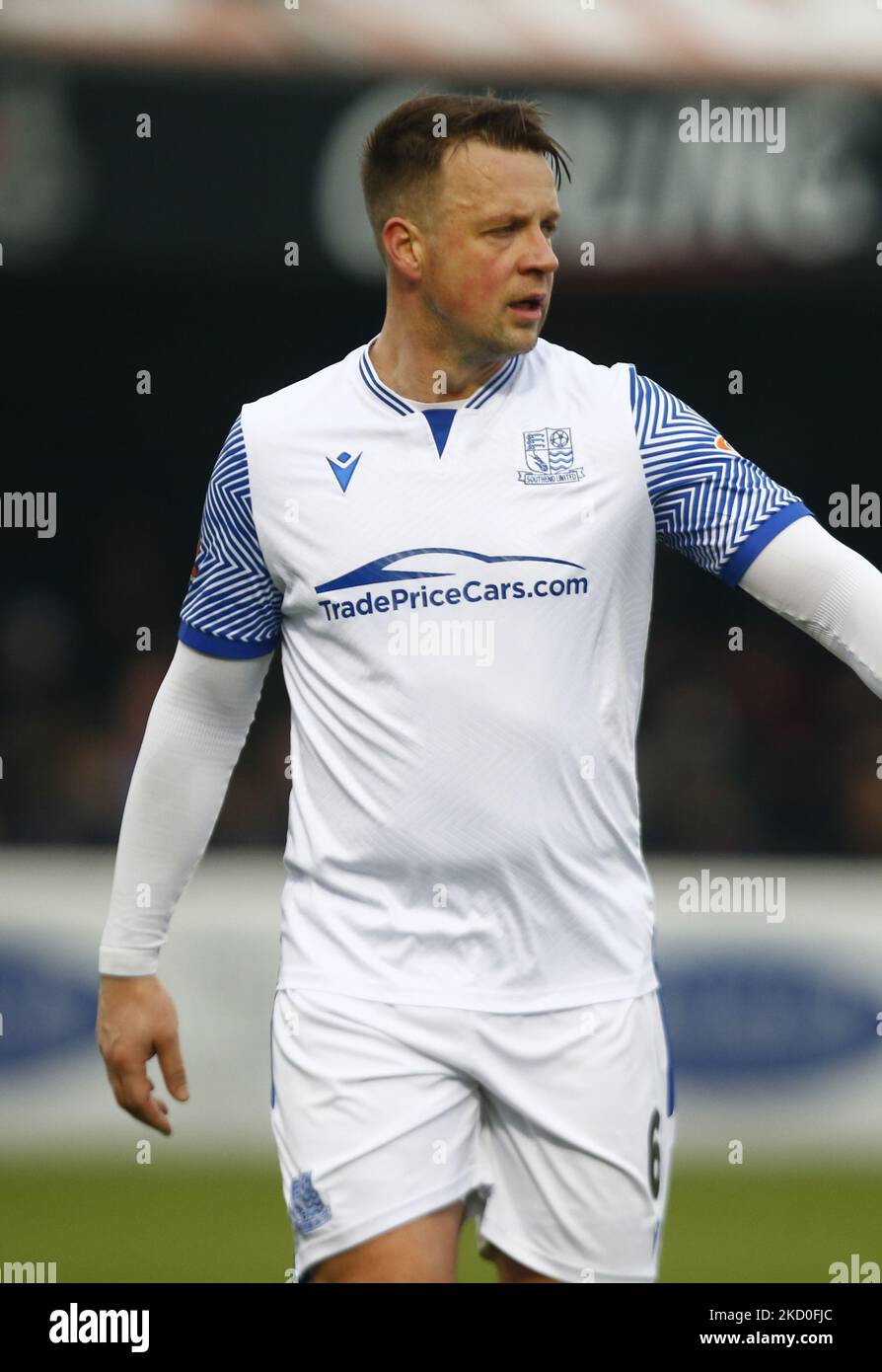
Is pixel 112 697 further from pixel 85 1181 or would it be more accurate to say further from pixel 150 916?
pixel 150 916

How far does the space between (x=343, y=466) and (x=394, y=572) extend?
0.23 meters

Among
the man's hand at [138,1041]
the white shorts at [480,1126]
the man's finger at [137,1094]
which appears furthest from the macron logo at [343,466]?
the man's finger at [137,1094]

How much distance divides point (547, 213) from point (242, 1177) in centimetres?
496

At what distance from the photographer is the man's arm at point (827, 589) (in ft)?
11.5

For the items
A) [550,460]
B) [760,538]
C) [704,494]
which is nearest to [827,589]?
[760,538]

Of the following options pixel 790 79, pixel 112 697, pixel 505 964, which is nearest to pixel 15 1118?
pixel 112 697

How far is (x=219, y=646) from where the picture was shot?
3955 millimetres

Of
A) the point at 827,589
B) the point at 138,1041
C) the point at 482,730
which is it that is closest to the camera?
the point at 827,589

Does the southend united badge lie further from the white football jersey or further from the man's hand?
the man's hand

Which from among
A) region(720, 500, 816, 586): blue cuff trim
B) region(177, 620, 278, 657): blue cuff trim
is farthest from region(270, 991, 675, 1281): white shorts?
region(720, 500, 816, 586): blue cuff trim

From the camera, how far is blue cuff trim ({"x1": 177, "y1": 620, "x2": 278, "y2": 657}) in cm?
395

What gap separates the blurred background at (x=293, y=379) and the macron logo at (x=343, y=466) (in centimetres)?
354

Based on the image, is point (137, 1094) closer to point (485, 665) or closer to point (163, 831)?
point (163, 831)

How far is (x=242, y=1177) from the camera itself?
7.84 metres
